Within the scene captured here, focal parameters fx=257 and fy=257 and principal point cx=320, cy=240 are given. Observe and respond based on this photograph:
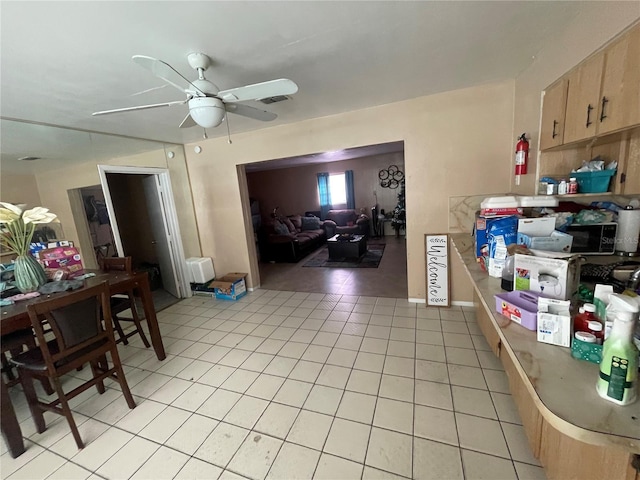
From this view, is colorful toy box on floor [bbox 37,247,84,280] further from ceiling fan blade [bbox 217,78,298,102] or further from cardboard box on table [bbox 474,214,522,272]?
cardboard box on table [bbox 474,214,522,272]

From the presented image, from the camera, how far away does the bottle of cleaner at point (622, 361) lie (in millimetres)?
657

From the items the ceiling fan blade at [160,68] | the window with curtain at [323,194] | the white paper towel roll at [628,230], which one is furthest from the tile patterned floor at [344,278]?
the window with curtain at [323,194]

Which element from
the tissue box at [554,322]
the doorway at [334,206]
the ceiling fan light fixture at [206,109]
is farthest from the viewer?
the doorway at [334,206]

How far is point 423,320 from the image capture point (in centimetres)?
281

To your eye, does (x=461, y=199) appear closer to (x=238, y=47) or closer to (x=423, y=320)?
(x=423, y=320)

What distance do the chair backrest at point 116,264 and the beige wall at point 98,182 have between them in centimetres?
38

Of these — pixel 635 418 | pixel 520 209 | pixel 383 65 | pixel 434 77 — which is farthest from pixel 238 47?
pixel 635 418

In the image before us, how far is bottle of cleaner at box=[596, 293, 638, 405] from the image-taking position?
25.9 inches

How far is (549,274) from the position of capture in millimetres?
1063

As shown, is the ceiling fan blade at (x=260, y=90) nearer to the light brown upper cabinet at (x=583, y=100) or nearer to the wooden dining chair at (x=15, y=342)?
the light brown upper cabinet at (x=583, y=100)

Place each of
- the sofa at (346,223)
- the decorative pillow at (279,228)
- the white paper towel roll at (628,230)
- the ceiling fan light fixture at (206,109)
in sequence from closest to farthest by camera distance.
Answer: the white paper towel roll at (628,230), the ceiling fan light fixture at (206,109), the decorative pillow at (279,228), the sofa at (346,223)

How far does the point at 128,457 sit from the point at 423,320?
265 cm

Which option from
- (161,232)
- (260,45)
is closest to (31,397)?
(161,232)

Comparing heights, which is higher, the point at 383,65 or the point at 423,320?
the point at 383,65
